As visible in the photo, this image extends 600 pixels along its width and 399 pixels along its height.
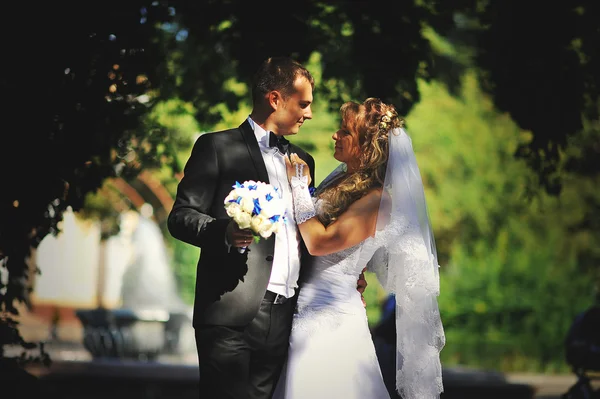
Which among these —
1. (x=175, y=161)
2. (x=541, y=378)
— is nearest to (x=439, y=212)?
(x=541, y=378)

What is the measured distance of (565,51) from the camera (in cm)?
810

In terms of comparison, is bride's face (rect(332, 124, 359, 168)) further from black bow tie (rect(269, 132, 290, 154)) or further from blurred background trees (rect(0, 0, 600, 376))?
blurred background trees (rect(0, 0, 600, 376))

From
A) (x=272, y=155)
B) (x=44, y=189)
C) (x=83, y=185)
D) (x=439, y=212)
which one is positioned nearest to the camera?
(x=272, y=155)

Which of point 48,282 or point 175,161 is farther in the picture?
point 48,282

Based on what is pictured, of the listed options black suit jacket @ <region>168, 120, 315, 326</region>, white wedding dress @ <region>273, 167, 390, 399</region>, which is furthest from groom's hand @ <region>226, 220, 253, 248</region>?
white wedding dress @ <region>273, 167, 390, 399</region>

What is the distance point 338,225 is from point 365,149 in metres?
0.55

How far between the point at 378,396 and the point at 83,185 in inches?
134

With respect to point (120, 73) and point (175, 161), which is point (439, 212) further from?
point (120, 73)

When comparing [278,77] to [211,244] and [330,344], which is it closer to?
[211,244]

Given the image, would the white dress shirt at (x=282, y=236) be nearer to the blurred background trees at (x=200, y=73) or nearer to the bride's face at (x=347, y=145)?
the bride's face at (x=347, y=145)

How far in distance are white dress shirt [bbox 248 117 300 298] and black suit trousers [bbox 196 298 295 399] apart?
119 millimetres

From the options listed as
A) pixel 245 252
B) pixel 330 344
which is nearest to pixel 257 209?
pixel 245 252

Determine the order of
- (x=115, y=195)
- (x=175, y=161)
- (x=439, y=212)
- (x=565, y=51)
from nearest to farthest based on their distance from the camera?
(x=565, y=51) < (x=175, y=161) < (x=115, y=195) < (x=439, y=212)

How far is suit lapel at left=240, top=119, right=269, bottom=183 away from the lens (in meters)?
4.62
